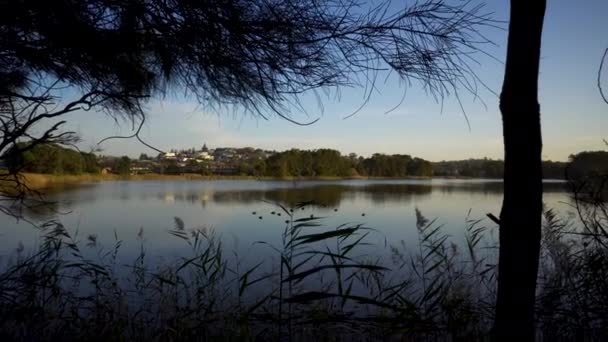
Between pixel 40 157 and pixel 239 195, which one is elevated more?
pixel 40 157

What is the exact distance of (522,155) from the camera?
101 cm

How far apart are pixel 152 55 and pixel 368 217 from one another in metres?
10.4

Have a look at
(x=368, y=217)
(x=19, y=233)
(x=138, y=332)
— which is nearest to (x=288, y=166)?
(x=368, y=217)

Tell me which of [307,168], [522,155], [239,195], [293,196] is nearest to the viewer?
[522,155]

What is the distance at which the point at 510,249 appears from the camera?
106cm

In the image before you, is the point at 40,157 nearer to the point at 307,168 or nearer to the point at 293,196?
the point at 293,196

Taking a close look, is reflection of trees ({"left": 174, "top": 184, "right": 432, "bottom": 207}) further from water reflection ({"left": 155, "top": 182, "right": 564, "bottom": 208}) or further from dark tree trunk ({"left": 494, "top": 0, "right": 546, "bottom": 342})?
dark tree trunk ({"left": 494, "top": 0, "right": 546, "bottom": 342})

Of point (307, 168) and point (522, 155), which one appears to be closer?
point (522, 155)

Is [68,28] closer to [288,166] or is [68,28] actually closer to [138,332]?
[138,332]

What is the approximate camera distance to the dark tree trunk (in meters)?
1.00

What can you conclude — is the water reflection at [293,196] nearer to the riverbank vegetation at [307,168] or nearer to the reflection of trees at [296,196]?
the reflection of trees at [296,196]

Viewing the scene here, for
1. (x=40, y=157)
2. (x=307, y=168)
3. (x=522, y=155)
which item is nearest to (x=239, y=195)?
(x=40, y=157)

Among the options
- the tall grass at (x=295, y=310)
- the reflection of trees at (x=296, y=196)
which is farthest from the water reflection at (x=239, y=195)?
the tall grass at (x=295, y=310)

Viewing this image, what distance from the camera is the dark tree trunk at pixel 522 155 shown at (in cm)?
100
